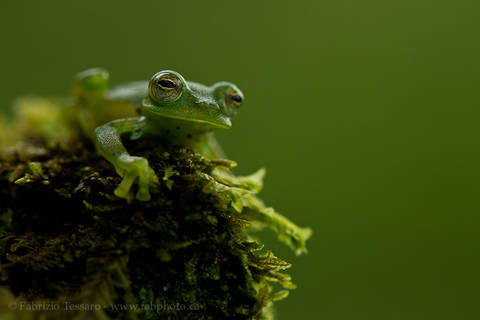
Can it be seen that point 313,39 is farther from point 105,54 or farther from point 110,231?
point 110,231

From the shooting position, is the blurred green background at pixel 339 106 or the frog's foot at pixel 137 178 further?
the blurred green background at pixel 339 106

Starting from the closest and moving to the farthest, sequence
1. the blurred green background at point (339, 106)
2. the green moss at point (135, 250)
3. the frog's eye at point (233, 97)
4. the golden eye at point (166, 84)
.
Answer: the green moss at point (135, 250) < the golden eye at point (166, 84) < the frog's eye at point (233, 97) < the blurred green background at point (339, 106)

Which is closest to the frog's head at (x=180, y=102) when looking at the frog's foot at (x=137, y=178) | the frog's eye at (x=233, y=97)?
the frog's eye at (x=233, y=97)

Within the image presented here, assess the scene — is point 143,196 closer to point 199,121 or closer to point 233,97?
point 199,121

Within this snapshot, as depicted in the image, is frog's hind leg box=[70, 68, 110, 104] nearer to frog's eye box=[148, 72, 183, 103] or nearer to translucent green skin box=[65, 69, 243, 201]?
translucent green skin box=[65, 69, 243, 201]

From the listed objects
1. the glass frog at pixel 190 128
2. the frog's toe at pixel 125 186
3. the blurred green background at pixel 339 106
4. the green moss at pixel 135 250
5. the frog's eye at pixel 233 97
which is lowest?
the green moss at pixel 135 250

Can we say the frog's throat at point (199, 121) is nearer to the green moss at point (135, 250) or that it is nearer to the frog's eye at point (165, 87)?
the frog's eye at point (165, 87)

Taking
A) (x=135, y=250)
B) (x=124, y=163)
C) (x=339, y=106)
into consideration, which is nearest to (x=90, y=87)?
(x=124, y=163)

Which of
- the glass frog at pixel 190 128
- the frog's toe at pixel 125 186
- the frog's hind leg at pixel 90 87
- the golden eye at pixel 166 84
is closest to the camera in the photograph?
the frog's toe at pixel 125 186
